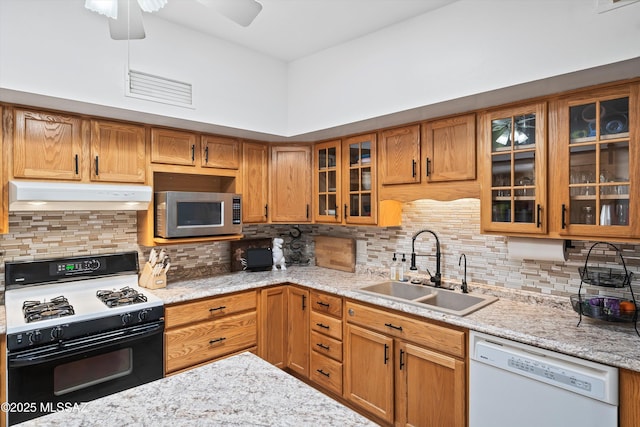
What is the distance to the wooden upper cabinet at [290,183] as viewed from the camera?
3268 mm

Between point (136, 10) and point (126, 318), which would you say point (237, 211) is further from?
point (136, 10)

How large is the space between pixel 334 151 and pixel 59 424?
257 centimetres

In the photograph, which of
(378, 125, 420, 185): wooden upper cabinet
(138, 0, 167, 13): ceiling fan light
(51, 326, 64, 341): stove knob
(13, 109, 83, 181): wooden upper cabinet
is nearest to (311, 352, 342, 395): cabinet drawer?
(378, 125, 420, 185): wooden upper cabinet

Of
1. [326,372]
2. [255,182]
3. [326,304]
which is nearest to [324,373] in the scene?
[326,372]

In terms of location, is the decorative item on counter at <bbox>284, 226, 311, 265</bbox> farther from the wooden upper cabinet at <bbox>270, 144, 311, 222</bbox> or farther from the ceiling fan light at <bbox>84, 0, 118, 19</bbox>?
the ceiling fan light at <bbox>84, 0, 118, 19</bbox>

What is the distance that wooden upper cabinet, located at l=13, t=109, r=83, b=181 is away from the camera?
2.11 metres

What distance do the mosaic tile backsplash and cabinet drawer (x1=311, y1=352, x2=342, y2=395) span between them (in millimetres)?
846

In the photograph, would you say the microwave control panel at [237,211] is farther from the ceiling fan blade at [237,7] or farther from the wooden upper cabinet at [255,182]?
the ceiling fan blade at [237,7]

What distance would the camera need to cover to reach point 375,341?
2391 millimetres

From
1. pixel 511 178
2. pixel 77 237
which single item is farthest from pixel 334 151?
pixel 77 237

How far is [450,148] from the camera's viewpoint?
2367 millimetres

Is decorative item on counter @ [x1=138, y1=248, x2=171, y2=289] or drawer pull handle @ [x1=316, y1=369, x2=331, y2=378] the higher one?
decorative item on counter @ [x1=138, y1=248, x2=171, y2=289]

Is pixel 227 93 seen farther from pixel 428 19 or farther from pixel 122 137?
pixel 428 19

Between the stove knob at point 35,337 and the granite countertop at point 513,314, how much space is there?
26.5 inches
